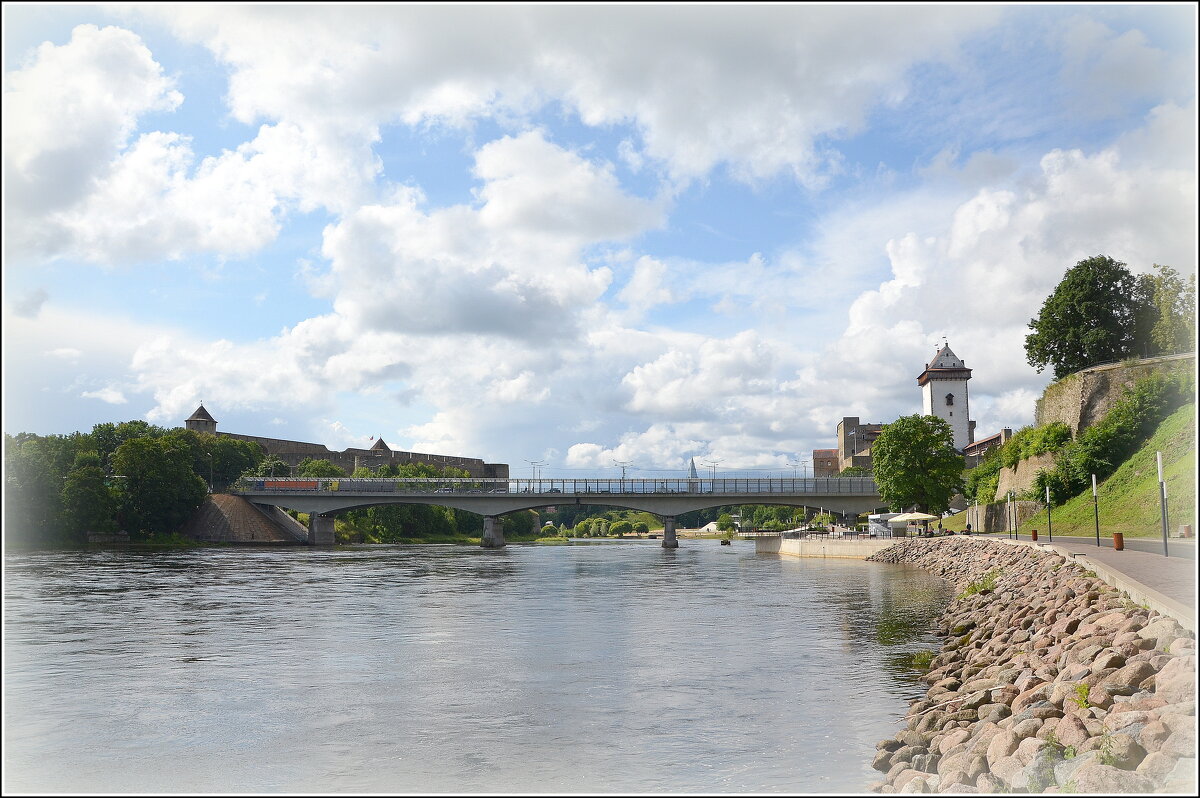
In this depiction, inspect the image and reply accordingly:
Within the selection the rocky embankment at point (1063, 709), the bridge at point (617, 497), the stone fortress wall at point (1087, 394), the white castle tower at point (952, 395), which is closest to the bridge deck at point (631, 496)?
the bridge at point (617, 497)

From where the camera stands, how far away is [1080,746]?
29.6ft

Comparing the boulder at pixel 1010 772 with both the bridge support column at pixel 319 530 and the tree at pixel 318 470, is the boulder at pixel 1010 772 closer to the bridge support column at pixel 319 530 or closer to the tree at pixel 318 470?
the bridge support column at pixel 319 530

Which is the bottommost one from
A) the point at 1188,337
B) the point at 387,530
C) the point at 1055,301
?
the point at 387,530

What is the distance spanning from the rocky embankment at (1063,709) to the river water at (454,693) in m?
0.87

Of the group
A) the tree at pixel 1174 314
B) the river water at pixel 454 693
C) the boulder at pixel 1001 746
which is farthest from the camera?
the tree at pixel 1174 314

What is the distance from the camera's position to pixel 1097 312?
255 ft

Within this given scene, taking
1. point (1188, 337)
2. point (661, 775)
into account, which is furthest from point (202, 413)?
point (661, 775)

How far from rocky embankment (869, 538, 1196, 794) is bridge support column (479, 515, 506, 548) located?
97.4 m

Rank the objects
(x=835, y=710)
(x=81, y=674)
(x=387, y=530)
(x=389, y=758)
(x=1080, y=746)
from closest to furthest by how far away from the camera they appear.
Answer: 1. (x=1080, y=746)
2. (x=389, y=758)
3. (x=835, y=710)
4. (x=81, y=674)
5. (x=387, y=530)

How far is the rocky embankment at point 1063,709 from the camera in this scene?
8.11 m

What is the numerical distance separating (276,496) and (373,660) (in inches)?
3761

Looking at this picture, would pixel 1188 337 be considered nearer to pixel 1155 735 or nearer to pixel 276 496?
pixel 1155 735

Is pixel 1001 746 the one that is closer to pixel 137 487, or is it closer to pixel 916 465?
pixel 916 465

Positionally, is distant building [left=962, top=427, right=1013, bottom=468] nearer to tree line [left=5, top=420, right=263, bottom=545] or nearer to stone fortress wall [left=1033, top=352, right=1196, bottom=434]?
stone fortress wall [left=1033, top=352, right=1196, bottom=434]
